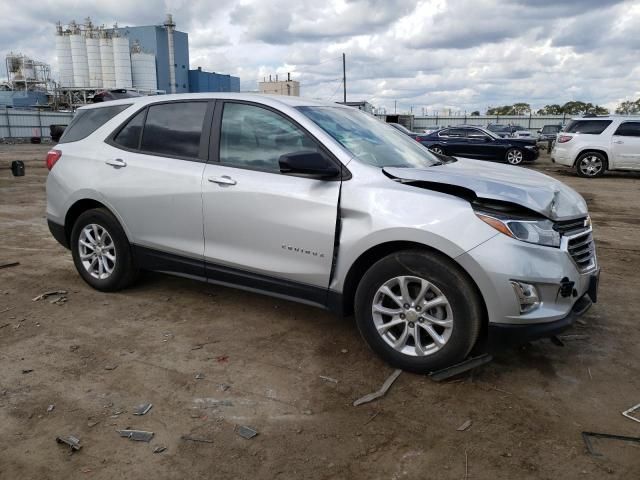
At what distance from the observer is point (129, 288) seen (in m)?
5.02

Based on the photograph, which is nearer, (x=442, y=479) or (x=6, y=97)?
(x=442, y=479)

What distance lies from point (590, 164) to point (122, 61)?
58.5 m

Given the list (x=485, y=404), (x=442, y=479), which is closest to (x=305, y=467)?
(x=442, y=479)

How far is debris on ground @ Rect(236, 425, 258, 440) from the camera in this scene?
2809 mm

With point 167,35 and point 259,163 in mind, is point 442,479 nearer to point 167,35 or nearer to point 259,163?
point 259,163

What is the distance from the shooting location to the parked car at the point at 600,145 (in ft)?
49.6

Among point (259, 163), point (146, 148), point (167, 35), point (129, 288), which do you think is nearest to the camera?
point (259, 163)

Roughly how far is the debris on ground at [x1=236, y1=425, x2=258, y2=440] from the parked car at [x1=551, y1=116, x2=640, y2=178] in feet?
50.5

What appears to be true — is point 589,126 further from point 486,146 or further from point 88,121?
point 88,121

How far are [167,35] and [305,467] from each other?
7128 centimetres

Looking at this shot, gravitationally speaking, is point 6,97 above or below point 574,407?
above

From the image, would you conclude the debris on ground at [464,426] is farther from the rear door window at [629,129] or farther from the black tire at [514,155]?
the black tire at [514,155]

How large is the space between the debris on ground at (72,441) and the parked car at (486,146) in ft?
59.7

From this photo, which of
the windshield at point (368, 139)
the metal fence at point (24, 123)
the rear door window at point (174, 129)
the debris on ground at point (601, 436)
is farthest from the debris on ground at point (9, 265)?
the metal fence at point (24, 123)
